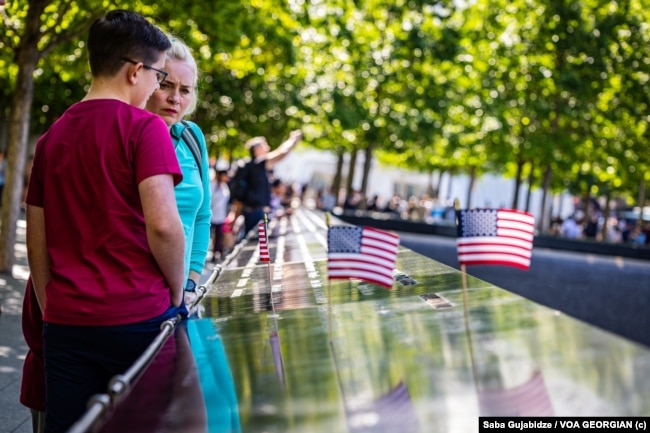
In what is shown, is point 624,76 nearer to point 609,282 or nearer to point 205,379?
point 609,282

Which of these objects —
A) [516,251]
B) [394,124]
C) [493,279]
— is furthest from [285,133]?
[516,251]

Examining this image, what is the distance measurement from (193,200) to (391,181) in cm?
9349

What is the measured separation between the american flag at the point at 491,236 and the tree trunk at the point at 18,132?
34.6 feet

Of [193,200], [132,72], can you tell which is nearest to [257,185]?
[193,200]

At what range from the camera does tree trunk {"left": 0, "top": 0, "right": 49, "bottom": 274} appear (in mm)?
13227

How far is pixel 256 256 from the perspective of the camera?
7.24 m

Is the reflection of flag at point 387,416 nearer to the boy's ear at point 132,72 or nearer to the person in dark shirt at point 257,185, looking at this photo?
the boy's ear at point 132,72

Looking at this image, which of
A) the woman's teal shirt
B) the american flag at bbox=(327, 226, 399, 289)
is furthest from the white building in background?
the american flag at bbox=(327, 226, 399, 289)

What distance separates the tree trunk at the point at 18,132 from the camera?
13227 mm

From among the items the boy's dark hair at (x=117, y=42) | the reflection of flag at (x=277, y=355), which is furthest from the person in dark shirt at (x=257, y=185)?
the boy's dark hair at (x=117, y=42)

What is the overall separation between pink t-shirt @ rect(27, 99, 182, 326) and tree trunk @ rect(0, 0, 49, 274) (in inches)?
420

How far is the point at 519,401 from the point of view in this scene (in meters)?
2.30

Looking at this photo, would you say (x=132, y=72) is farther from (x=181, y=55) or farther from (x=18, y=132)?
(x=18, y=132)

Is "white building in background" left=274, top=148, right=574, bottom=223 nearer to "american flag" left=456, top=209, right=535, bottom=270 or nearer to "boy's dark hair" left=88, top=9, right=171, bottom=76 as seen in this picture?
"american flag" left=456, top=209, right=535, bottom=270
